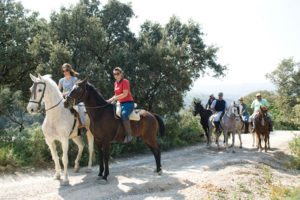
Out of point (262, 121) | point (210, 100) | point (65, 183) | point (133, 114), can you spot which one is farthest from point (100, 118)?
point (210, 100)

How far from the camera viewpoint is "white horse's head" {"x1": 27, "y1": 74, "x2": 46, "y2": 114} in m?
6.39

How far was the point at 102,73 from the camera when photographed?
12.7m

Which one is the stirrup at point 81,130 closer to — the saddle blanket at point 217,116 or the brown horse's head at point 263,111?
the saddle blanket at point 217,116

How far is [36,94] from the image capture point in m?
6.49

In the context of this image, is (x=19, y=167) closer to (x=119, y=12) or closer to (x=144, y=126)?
(x=144, y=126)

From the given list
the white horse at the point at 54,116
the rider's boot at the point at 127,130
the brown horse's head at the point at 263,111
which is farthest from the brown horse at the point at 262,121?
the white horse at the point at 54,116

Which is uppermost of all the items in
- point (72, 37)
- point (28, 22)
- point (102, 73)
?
point (28, 22)

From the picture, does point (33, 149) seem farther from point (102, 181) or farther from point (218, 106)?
point (218, 106)

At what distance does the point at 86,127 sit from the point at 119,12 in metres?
9.79

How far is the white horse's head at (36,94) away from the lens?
6.39 metres

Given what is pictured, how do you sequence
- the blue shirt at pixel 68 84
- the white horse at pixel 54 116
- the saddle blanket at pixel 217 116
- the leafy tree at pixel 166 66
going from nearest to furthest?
the white horse at pixel 54 116 < the blue shirt at pixel 68 84 < the saddle blanket at pixel 217 116 < the leafy tree at pixel 166 66

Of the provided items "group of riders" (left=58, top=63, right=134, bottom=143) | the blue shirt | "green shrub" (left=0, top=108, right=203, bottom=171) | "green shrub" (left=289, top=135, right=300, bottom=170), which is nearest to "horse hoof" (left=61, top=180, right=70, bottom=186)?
"group of riders" (left=58, top=63, right=134, bottom=143)

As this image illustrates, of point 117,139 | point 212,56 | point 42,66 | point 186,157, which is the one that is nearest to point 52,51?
point 42,66

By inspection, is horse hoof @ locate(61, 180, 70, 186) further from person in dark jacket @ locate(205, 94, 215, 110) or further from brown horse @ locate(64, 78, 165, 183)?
person in dark jacket @ locate(205, 94, 215, 110)
